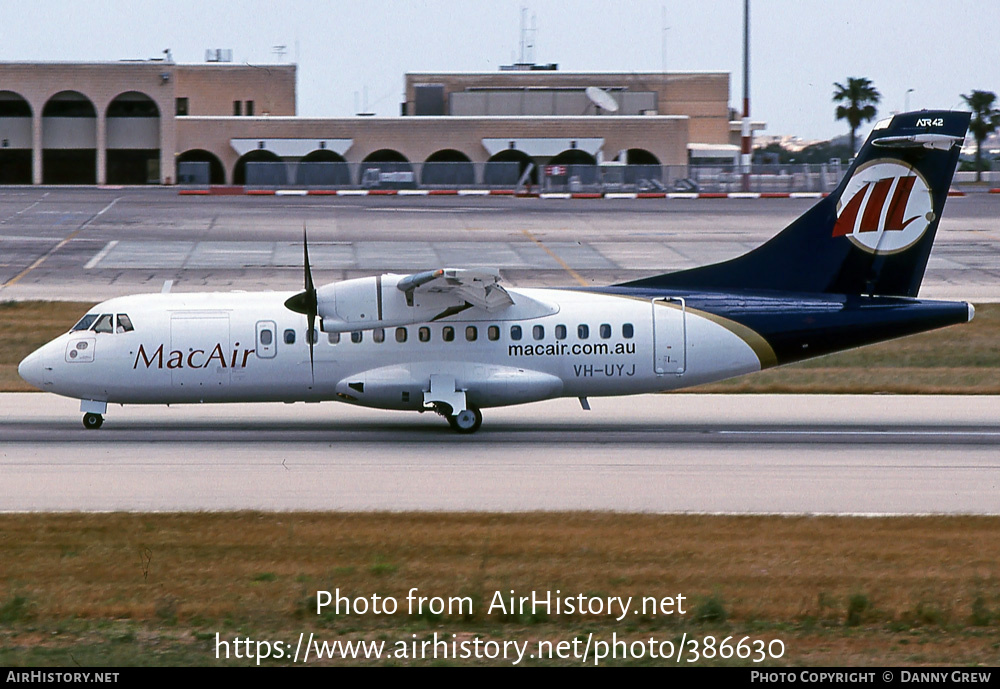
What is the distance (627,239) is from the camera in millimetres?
51188

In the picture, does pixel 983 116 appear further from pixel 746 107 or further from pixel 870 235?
pixel 870 235

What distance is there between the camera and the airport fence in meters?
73.1

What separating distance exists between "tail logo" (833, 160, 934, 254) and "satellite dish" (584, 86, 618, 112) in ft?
216

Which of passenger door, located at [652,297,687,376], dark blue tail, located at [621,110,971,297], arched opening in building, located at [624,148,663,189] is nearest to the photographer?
passenger door, located at [652,297,687,376]

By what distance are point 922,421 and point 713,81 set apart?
76064 mm

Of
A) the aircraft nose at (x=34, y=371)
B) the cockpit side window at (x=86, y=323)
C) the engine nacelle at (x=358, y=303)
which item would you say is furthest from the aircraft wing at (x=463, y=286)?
the aircraft nose at (x=34, y=371)

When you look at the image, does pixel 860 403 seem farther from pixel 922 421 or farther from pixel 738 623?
pixel 738 623

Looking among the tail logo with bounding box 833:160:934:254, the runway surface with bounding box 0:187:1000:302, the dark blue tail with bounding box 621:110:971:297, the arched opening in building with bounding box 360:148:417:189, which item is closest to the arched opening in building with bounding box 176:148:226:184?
the arched opening in building with bounding box 360:148:417:189

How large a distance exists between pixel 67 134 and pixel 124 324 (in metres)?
71.3

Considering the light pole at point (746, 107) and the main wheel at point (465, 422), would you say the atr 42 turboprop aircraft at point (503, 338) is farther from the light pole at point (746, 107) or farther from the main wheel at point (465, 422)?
the light pole at point (746, 107)

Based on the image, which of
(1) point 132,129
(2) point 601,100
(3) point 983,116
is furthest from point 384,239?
(3) point 983,116

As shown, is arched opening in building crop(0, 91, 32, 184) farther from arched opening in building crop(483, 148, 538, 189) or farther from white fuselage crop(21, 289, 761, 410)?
white fuselage crop(21, 289, 761, 410)
